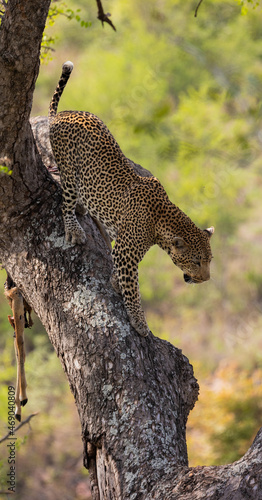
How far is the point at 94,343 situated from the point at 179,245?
1.37 metres

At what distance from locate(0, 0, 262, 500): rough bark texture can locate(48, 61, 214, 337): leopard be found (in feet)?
0.56

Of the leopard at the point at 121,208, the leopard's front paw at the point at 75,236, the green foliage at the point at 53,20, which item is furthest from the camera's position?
the green foliage at the point at 53,20

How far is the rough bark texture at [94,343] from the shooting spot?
4.95 meters

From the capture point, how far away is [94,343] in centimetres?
568

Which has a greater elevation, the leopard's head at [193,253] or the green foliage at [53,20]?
the green foliage at [53,20]

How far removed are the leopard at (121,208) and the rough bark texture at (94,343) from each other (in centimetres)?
17

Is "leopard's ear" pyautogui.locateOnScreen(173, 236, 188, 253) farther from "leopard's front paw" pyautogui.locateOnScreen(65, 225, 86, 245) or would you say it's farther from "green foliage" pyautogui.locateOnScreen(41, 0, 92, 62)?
"green foliage" pyautogui.locateOnScreen(41, 0, 92, 62)

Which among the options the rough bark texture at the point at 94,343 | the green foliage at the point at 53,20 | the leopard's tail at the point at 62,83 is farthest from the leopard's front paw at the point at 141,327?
the green foliage at the point at 53,20

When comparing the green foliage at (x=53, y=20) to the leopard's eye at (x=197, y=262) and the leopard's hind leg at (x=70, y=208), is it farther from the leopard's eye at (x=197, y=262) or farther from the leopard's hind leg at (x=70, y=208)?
the leopard's eye at (x=197, y=262)

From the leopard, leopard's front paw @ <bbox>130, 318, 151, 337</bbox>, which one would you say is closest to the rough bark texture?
leopard's front paw @ <bbox>130, 318, 151, 337</bbox>

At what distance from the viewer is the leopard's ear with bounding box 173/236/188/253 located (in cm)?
642

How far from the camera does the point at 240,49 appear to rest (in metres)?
38.1

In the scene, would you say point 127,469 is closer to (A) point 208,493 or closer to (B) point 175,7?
(A) point 208,493

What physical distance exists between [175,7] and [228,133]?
421 inches
